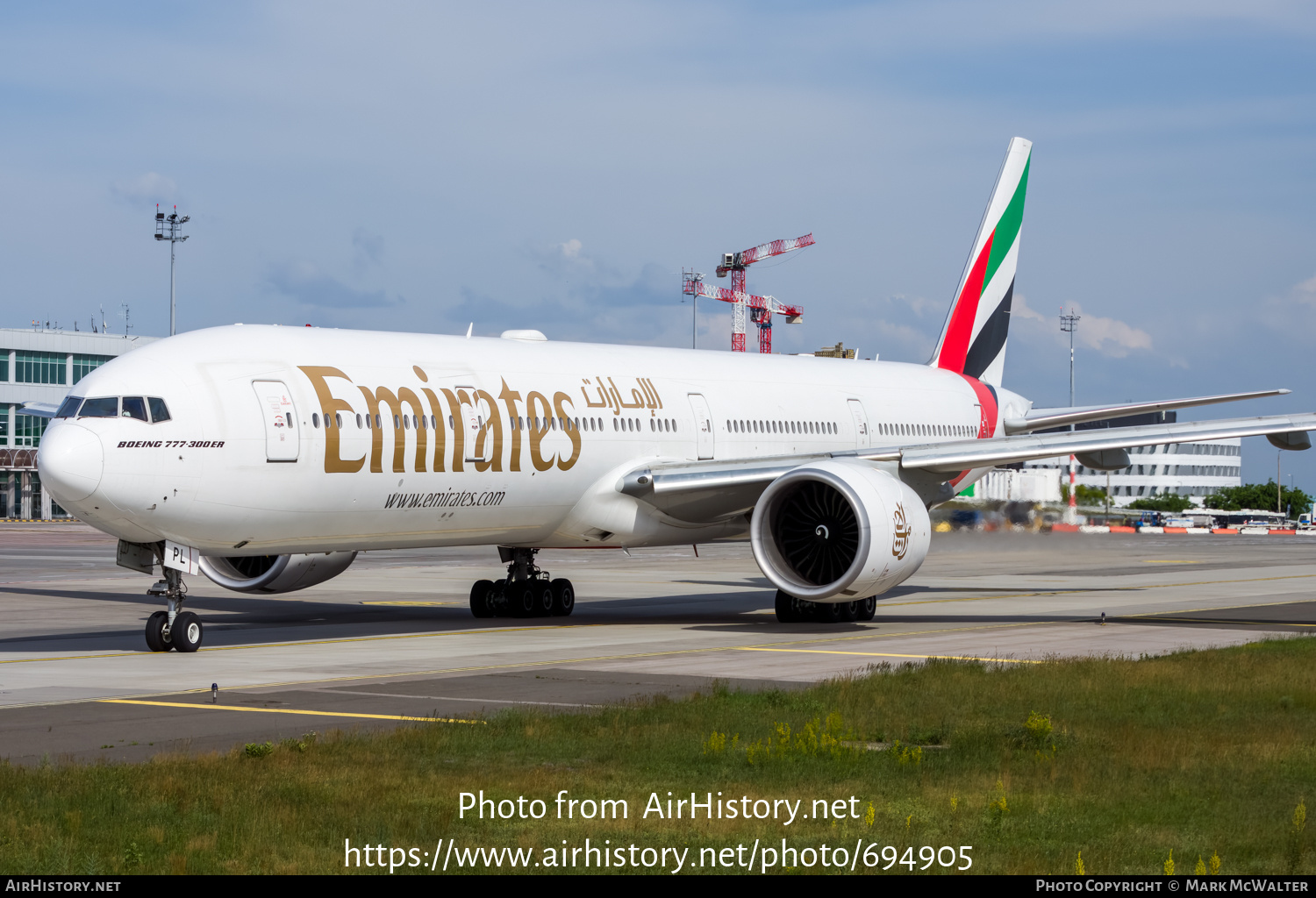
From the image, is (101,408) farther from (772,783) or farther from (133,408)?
(772,783)

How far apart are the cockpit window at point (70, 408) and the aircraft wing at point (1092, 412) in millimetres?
18855

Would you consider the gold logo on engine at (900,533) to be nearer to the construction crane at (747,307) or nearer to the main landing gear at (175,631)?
the main landing gear at (175,631)

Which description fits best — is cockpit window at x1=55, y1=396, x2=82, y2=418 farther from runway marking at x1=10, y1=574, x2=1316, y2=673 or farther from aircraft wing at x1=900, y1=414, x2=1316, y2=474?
aircraft wing at x1=900, y1=414, x2=1316, y2=474

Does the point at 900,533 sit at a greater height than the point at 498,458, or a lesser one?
lesser

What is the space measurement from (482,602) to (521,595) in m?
0.69

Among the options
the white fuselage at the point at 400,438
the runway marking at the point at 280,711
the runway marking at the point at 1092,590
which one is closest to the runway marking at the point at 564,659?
the runway marking at the point at 280,711

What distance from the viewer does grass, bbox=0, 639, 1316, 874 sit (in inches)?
327

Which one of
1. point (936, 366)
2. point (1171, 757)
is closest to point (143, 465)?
point (1171, 757)

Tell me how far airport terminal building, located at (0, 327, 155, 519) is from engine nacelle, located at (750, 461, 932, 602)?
83.7m

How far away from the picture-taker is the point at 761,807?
30.6 ft

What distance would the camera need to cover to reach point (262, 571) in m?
24.0

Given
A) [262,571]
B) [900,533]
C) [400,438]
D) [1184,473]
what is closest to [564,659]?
[400,438]

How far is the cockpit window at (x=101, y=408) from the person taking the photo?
58.7 ft

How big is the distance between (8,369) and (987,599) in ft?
283
